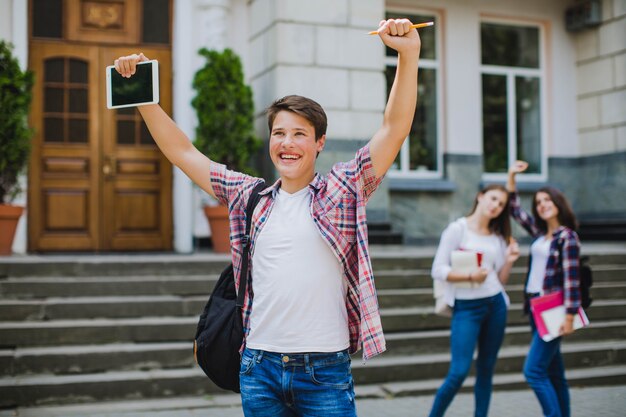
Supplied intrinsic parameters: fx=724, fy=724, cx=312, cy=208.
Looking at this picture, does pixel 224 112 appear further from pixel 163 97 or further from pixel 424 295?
pixel 424 295

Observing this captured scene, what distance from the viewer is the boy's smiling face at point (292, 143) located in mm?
2693

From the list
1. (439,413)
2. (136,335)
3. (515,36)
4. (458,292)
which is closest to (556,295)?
(458,292)

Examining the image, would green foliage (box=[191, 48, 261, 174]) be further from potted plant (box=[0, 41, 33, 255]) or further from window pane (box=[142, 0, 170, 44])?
potted plant (box=[0, 41, 33, 255])

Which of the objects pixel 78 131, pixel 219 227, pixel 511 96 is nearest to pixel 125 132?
pixel 78 131

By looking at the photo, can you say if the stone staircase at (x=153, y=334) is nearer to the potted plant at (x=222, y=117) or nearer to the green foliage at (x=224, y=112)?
the potted plant at (x=222, y=117)

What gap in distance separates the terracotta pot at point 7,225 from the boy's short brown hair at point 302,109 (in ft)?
21.8

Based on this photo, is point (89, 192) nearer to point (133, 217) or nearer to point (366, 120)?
point (133, 217)

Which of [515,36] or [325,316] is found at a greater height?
[515,36]

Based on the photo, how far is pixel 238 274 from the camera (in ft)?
9.23

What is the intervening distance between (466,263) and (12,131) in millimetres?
6020

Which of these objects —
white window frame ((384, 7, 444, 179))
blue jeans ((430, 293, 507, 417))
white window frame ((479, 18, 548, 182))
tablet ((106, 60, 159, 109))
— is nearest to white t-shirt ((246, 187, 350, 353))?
tablet ((106, 60, 159, 109))

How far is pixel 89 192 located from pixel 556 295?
22.0ft

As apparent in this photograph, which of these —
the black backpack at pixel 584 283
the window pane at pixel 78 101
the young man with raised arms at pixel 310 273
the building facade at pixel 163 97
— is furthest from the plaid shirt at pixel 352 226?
the window pane at pixel 78 101

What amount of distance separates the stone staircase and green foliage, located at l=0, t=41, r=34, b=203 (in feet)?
4.95
